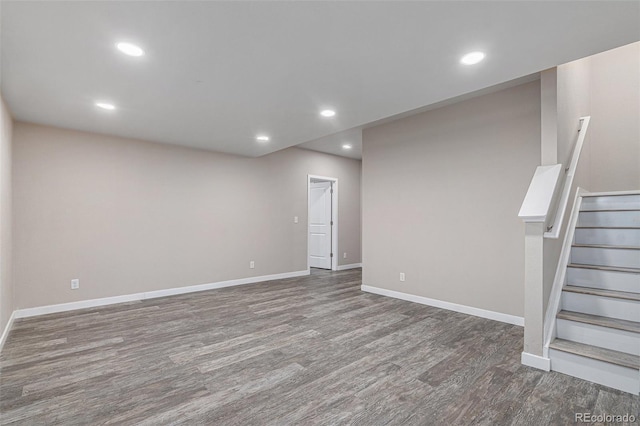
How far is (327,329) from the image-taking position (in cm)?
348

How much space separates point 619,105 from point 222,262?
6463 mm

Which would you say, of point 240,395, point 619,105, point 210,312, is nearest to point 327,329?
point 240,395

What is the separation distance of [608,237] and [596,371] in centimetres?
158

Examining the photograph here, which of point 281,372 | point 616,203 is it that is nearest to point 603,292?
point 616,203

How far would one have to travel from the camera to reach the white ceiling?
1.77 m

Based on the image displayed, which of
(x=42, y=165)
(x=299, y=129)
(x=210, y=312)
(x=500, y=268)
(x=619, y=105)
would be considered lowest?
(x=210, y=312)

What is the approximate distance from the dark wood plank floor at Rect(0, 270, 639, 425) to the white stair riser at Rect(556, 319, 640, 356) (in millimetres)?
386

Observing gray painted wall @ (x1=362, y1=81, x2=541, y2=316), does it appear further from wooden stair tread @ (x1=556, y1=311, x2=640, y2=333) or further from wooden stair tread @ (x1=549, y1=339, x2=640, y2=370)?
wooden stair tread @ (x1=549, y1=339, x2=640, y2=370)

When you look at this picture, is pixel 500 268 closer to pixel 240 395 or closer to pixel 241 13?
pixel 240 395

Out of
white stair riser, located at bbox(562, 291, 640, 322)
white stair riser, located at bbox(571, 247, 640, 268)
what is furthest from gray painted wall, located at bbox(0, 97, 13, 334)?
white stair riser, located at bbox(571, 247, 640, 268)

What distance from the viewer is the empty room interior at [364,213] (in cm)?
197

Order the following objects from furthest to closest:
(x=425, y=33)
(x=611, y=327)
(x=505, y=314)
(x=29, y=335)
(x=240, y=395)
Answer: (x=505, y=314)
(x=29, y=335)
(x=611, y=327)
(x=240, y=395)
(x=425, y=33)

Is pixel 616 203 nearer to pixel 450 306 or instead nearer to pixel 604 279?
pixel 604 279

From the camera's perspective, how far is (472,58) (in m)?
2.31
